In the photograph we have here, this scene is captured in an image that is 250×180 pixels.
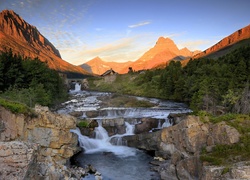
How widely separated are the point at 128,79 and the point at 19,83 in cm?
7197

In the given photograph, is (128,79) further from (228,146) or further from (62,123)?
(228,146)

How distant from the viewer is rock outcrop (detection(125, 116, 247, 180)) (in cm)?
1675

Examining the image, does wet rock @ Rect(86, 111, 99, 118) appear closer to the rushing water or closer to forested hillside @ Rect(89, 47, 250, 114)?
the rushing water

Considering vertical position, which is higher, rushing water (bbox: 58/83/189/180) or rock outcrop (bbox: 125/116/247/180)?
rock outcrop (bbox: 125/116/247/180)

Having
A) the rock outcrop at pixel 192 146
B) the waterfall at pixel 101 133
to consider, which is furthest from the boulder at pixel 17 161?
the waterfall at pixel 101 133

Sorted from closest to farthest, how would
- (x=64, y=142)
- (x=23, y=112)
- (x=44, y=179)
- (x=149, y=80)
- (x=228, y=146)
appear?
(x=44, y=179) < (x=228, y=146) < (x=23, y=112) < (x=64, y=142) < (x=149, y=80)

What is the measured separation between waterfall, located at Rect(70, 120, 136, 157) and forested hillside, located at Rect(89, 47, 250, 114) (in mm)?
15630

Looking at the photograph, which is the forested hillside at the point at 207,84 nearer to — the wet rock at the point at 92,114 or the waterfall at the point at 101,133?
the waterfall at the point at 101,133

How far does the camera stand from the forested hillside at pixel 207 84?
39487 millimetres

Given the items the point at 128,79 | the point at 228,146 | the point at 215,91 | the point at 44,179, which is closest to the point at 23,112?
the point at 44,179

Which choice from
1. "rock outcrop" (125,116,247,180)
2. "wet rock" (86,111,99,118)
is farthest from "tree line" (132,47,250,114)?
"wet rock" (86,111,99,118)

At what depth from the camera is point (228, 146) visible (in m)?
19.6

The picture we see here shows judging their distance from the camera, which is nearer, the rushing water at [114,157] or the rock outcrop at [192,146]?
the rock outcrop at [192,146]

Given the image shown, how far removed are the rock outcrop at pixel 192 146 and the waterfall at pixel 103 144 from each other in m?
4.18
